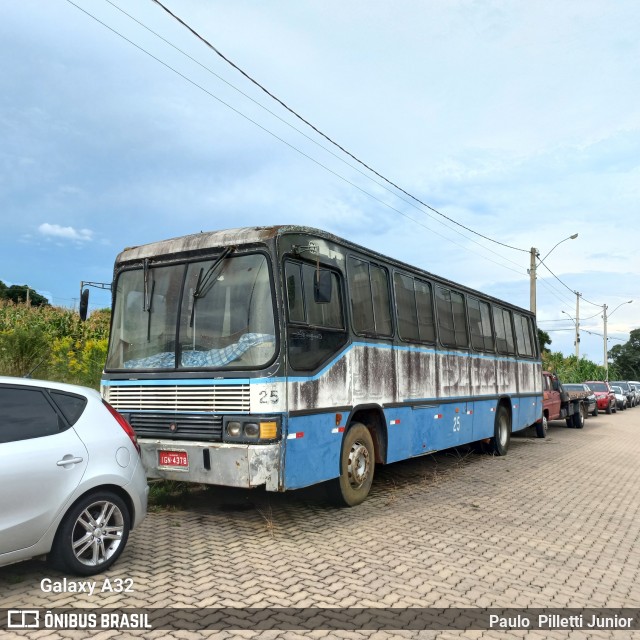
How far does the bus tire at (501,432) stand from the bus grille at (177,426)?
8.39m

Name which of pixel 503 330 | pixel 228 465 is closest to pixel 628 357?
pixel 503 330

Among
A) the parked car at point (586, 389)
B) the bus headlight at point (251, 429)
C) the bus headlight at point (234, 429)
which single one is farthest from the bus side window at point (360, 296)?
the parked car at point (586, 389)

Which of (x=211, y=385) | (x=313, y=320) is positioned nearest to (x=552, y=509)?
(x=313, y=320)

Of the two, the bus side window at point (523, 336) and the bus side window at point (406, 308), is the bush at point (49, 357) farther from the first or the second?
the bus side window at point (523, 336)

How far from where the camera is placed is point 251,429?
6.32 metres

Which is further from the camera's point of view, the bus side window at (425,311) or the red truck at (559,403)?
the red truck at (559,403)

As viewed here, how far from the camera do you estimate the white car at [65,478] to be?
14.9 feet

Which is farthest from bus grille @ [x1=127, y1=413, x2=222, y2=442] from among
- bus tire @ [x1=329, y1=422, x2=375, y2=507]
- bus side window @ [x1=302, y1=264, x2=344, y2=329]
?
bus tire @ [x1=329, y1=422, x2=375, y2=507]

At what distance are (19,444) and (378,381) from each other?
187 inches

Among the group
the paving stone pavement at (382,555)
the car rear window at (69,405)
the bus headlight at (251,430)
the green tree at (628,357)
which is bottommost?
the paving stone pavement at (382,555)

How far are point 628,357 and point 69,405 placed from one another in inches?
4049

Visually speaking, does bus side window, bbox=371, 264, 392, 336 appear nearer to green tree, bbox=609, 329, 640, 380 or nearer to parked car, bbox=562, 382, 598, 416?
parked car, bbox=562, 382, 598, 416

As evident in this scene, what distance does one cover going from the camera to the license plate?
6578mm

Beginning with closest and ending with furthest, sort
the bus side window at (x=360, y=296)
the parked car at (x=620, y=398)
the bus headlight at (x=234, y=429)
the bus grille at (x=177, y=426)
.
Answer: the bus headlight at (x=234, y=429) < the bus grille at (x=177, y=426) < the bus side window at (x=360, y=296) < the parked car at (x=620, y=398)
